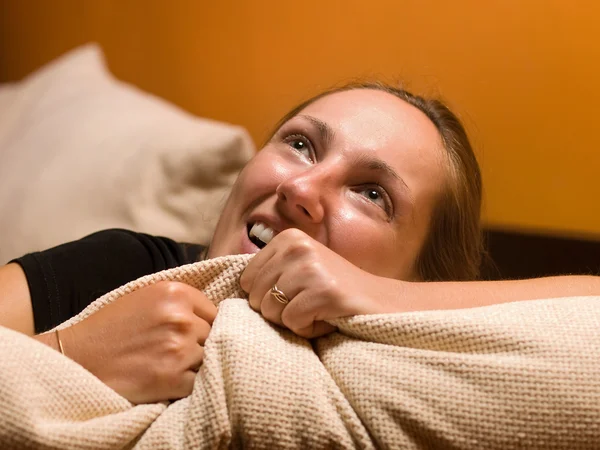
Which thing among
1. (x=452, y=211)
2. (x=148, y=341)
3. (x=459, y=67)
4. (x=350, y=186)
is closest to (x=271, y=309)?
(x=148, y=341)

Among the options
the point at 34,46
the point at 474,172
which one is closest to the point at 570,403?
the point at 474,172

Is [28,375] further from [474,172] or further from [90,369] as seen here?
[474,172]

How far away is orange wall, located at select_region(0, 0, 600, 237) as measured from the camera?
3.76 ft

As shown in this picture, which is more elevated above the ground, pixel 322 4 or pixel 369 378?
pixel 322 4

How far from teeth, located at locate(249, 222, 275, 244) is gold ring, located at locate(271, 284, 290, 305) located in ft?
0.59

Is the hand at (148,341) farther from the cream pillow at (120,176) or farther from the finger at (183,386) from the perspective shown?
the cream pillow at (120,176)

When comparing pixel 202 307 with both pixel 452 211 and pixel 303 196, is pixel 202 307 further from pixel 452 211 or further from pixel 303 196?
pixel 452 211

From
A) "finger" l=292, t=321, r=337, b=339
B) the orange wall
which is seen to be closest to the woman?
"finger" l=292, t=321, r=337, b=339

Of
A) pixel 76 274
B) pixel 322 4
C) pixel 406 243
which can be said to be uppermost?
pixel 322 4

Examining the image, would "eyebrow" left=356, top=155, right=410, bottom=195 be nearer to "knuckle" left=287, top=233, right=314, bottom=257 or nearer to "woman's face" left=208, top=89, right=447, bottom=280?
"woman's face" left=208, top=89, right=447, bottom=280

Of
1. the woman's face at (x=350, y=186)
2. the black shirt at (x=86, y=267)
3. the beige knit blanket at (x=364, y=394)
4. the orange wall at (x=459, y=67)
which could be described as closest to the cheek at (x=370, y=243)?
the woman's face at (x=350, y=186)

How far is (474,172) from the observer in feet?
3.24

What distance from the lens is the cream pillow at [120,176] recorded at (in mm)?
1202

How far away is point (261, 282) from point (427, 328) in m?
0.17
